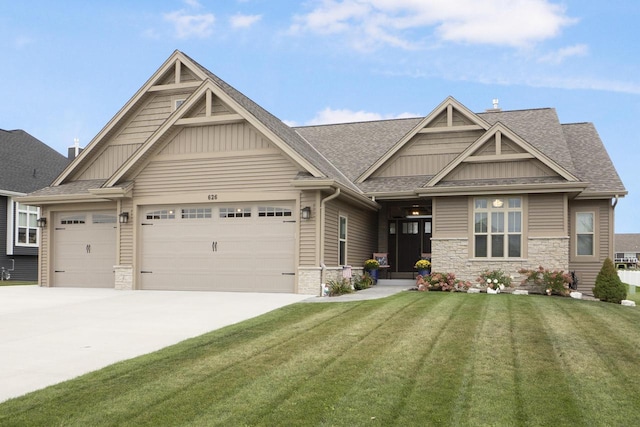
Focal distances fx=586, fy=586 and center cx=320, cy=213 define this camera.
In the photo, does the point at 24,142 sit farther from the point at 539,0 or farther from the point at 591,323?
the point at 591,323

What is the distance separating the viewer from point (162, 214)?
17562mm

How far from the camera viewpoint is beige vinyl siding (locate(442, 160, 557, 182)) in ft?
55.8

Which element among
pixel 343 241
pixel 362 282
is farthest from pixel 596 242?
pixel 343 241

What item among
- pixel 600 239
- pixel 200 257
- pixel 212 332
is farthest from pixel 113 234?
pixel 600 239

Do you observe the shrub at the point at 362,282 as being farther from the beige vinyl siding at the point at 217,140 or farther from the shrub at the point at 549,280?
the beige vinyl siding at the point at 217,140

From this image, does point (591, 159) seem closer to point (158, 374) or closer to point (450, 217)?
point (450, 217)

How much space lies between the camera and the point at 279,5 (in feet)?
54.3

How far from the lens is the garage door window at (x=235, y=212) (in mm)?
16625

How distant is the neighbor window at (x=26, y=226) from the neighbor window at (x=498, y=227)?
2218cm

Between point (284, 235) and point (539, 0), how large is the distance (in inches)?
434

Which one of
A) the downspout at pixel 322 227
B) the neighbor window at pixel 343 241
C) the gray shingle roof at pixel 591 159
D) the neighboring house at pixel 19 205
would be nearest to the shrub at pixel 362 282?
the neighbor window at pixel 343 241

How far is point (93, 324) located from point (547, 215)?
12.3 m

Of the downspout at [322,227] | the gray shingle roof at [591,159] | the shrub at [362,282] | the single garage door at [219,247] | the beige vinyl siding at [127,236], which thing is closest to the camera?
the downspout at [322,227]

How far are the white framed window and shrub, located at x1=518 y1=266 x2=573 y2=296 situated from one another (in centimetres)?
2351
